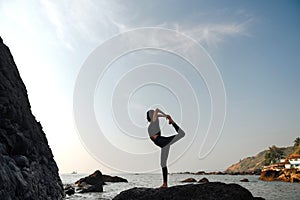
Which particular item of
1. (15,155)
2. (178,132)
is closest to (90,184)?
(15,155)

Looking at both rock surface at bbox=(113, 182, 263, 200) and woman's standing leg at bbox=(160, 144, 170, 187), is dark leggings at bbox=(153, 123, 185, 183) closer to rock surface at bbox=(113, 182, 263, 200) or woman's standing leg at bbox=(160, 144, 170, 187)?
woman's standing leg at bbox=(160, 144, 170, 187)

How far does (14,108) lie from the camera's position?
63.9 ft

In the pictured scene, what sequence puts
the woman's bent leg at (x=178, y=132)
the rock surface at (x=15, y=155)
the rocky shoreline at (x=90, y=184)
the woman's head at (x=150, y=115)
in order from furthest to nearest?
1. the rocky shoreline at (x=90, y=184)
2. the rock surface at (x=15, y=155)
3. the woman's head at (x=150, y=115)
4. the woman's bent leg at (x=178, y=132)

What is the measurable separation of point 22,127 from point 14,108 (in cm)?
230

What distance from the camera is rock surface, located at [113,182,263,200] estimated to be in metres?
8.34

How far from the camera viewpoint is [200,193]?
27.9 feet

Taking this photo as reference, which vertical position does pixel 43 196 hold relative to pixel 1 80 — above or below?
below

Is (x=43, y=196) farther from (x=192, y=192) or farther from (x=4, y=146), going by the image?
(x=192, y=192)

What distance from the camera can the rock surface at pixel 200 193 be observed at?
27.3 feet

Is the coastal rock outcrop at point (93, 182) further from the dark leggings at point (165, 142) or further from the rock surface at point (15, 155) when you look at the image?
the dark leggings at point (165, 142)

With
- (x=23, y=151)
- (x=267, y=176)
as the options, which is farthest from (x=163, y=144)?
(x=267, y=176)

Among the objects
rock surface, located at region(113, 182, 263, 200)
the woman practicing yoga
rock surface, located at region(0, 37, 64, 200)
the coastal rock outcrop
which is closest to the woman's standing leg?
the woman practicing yoga

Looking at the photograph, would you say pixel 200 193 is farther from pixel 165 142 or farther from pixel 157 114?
pixel 157 114

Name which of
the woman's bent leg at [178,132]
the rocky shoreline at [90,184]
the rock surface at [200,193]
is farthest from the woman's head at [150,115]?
the rocky shoreline at [90,184]
